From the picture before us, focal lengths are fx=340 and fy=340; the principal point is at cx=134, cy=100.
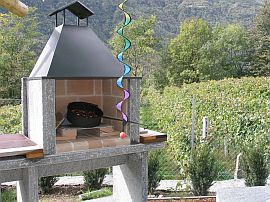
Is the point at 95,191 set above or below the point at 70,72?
below

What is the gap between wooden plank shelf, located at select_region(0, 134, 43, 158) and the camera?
2.39 metres

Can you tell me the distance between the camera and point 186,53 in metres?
24.4

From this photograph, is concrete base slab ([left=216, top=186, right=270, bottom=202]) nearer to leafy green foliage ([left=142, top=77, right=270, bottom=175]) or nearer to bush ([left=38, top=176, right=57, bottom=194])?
leafy green foliage ([left=142, top=77, right=270, bottom=175])

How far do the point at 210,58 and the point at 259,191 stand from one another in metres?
21.0

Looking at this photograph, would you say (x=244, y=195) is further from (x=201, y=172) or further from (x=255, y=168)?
(x=255, y=168)

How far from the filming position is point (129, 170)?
3117mm

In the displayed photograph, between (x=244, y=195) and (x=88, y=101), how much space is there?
88.3 inches

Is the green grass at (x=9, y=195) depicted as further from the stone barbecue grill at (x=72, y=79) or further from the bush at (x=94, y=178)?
the stone barbecue grill at (x=72, y=79)

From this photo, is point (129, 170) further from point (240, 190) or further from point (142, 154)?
point (240, 190)

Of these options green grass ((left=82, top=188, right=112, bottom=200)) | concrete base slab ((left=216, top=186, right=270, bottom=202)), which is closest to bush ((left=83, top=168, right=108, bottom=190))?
green grass ((left=82, top=188, right=112, bottom=200))

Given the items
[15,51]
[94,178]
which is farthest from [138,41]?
[94,178]

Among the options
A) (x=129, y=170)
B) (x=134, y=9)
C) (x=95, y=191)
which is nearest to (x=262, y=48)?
(x=134, y=9)

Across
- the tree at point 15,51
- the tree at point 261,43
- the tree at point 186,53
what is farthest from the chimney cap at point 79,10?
the tree at point 261,43

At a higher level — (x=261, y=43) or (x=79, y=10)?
(x=261, y=43)
